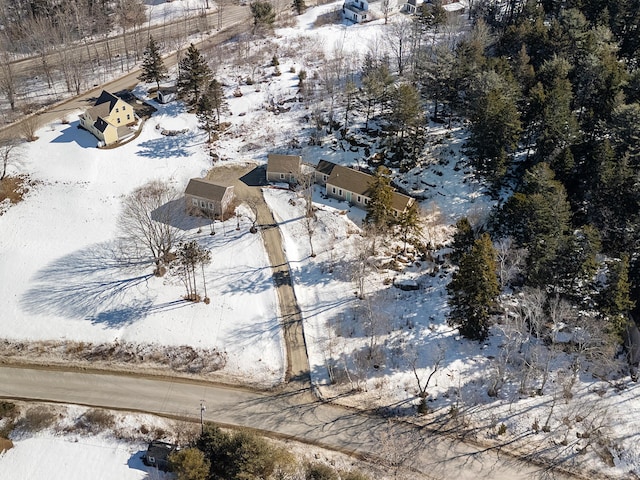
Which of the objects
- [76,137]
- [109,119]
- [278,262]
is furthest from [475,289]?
[76,137]

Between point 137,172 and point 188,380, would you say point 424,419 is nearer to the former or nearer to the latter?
point 188,380

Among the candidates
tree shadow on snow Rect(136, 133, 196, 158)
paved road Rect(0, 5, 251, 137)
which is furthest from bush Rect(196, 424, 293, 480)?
paved road Rect(0, 5, 251, 137)

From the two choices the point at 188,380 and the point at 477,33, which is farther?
the point at 477,33

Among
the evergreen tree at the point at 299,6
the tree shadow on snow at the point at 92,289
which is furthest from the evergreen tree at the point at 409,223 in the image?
the evergreen tree at the point at 299,6

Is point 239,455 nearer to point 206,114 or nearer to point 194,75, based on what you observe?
point 206,114

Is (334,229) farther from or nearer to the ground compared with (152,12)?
nearer to the ground

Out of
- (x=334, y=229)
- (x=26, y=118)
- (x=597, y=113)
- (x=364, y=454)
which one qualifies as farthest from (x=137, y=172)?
(x=597, y=113)

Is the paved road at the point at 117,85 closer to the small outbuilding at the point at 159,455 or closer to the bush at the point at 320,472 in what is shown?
the small outbuilding at the point at 159,455
